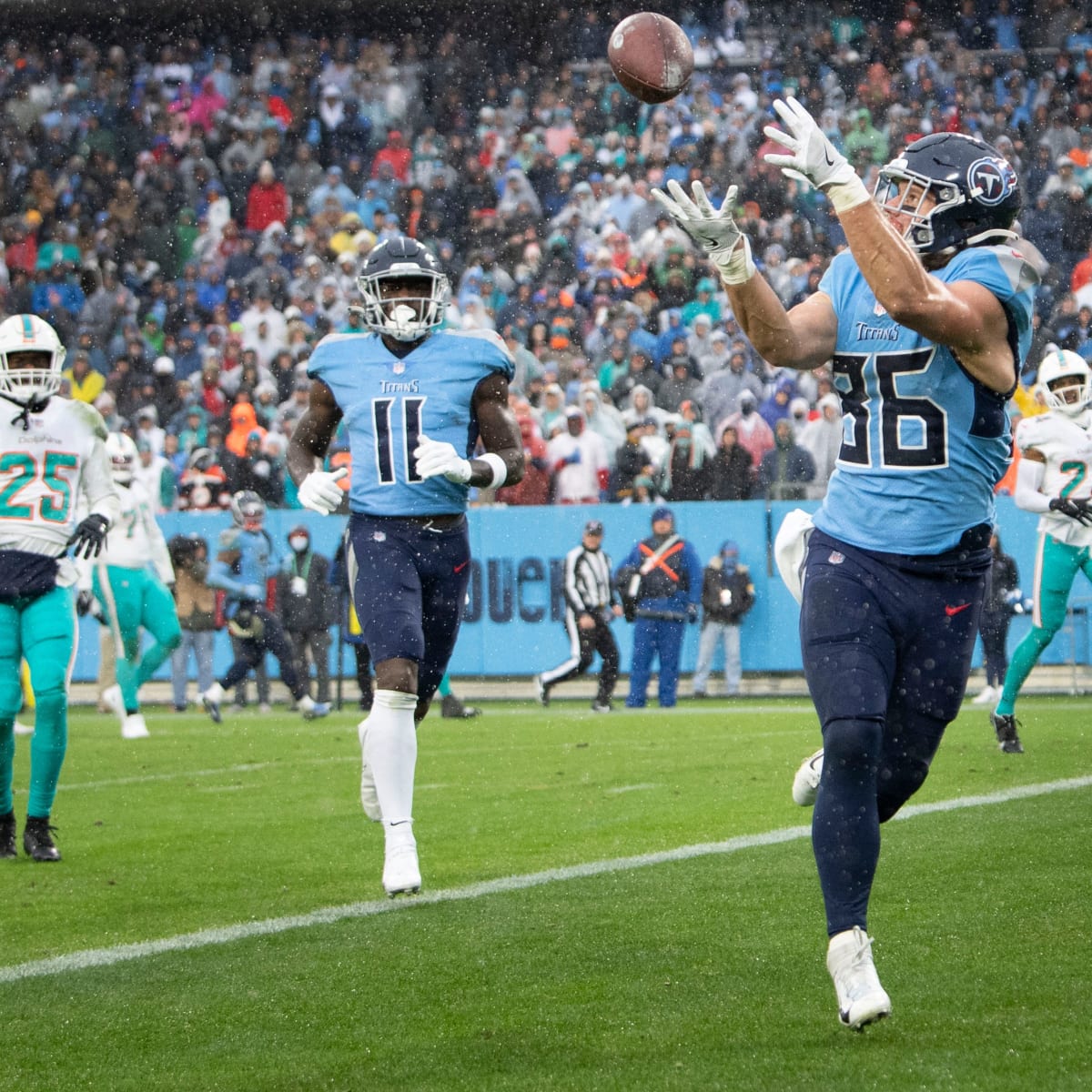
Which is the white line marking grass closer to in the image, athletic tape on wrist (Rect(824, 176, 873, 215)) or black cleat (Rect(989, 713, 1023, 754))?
black cleat (Rect(989, 713, 1023, 754))

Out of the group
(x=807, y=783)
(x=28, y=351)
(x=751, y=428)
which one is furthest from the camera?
(x=751, y=428)

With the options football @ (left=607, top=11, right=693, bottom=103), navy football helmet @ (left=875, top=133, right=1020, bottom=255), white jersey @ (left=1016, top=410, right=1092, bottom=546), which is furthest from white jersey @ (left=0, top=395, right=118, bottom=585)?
white jersey @ (left=1016, top=410, right=1092, bottom=546)

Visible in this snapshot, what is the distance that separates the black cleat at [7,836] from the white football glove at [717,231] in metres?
3.78

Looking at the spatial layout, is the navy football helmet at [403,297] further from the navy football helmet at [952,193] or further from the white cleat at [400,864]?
the navy football helmet at [952,193]

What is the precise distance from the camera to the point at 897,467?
3.60 metres

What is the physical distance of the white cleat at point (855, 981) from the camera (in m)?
3.23

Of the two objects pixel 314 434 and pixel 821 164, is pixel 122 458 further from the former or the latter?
pixel 821 164

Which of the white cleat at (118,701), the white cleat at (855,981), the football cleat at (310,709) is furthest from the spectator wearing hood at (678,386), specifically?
the white cleat at (855,981)

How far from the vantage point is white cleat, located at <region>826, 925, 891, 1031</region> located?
3.23 metres

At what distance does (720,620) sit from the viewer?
44.9ft

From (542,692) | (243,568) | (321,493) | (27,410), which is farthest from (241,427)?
(321,493)

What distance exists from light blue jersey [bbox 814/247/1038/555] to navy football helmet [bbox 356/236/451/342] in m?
2.19

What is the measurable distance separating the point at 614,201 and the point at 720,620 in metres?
5.48

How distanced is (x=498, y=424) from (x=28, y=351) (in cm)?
176
